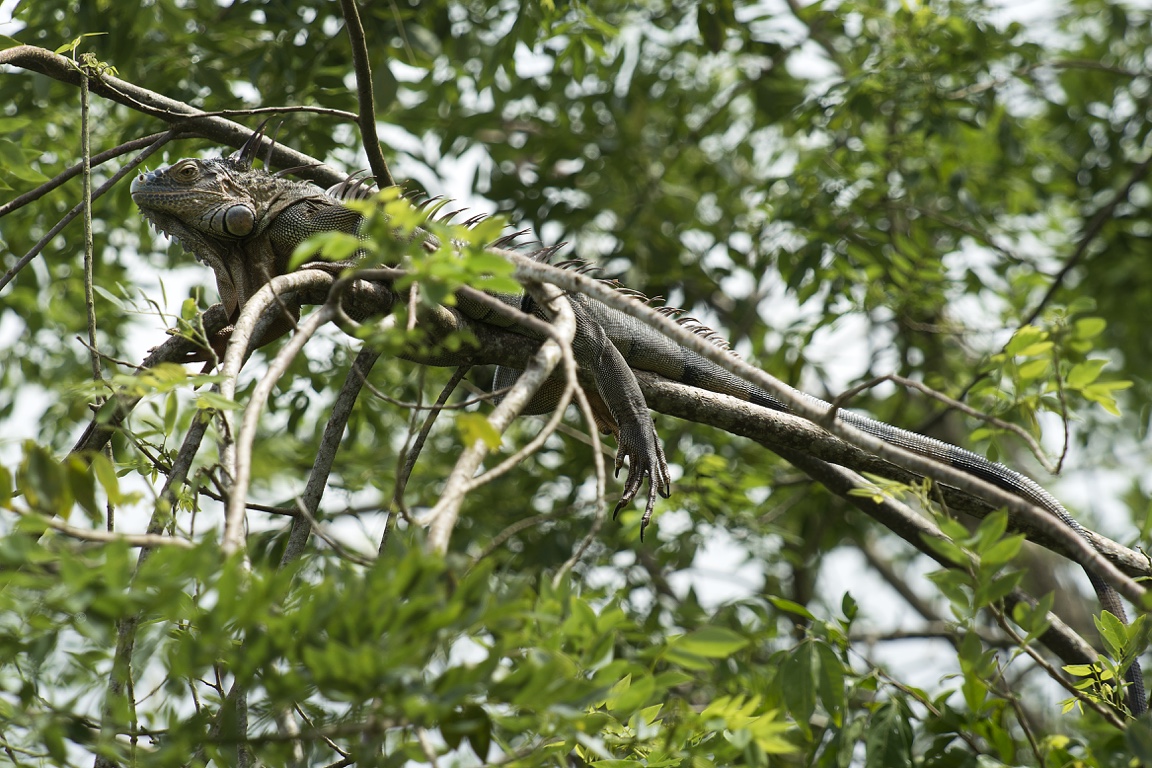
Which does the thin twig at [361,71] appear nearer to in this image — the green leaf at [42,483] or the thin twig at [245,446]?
the thin twig at [245,446]

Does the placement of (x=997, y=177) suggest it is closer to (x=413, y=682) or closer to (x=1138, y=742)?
(x=1138, y=742)

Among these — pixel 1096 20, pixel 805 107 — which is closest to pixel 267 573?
pixel 805 107

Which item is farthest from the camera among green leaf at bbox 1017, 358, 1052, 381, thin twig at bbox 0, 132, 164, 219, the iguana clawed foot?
green leaf at bbox 1017, 358, 1052, 381

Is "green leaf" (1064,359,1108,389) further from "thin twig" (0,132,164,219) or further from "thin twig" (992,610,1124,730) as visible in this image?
"thin twig" (0,132,164,219)

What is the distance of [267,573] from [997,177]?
811cm

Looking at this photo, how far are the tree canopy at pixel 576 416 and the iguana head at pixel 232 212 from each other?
0.17 meters

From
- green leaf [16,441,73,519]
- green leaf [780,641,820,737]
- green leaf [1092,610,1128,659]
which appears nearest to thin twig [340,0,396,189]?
green leaf [16,441,73,519]

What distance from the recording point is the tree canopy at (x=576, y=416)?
200 centimetres

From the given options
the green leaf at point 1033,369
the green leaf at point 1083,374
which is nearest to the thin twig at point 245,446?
the green leaf at point 1033,369

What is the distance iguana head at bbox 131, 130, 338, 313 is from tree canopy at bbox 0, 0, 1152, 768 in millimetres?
170

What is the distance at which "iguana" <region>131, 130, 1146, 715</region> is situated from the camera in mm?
3939

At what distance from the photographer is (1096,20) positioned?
10.3 meters

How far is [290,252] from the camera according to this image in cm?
409

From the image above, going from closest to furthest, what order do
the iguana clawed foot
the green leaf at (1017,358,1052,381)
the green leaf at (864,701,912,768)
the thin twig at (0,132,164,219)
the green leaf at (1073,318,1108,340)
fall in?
the green leaf at (864,701,912,768)
the thin twig at (0,132,164,219)
the iguana clawed foot
the green leaf at (1017,358,1052,381)
the green leaf at (1073,318,1108,340)
